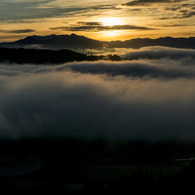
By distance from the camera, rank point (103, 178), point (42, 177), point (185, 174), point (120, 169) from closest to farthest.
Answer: point (185, 174) → point (103, 178) → point (42, 177) → point (120, 169)

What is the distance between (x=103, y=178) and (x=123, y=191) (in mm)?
37365

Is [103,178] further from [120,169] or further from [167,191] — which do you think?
[167,191]

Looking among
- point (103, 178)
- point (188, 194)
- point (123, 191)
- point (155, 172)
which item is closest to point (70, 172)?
point (103, 178)

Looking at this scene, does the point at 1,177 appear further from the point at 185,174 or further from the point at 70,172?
the point at 185,174

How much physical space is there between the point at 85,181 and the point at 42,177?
28547 millimetres

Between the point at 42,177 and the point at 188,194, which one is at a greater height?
the point at 188,194

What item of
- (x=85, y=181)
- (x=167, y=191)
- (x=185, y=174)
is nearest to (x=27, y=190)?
(x=85, y=181)

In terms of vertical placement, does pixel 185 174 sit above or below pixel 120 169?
above

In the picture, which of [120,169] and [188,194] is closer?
[188,194]

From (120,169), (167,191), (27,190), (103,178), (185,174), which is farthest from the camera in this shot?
(120,169)

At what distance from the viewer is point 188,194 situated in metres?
134

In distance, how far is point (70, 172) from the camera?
195000mm

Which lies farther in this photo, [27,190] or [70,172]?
[70,172]

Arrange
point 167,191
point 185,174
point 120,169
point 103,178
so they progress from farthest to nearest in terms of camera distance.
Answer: point 120,169 < point 103,178 < point 185,174 < point 167,191
